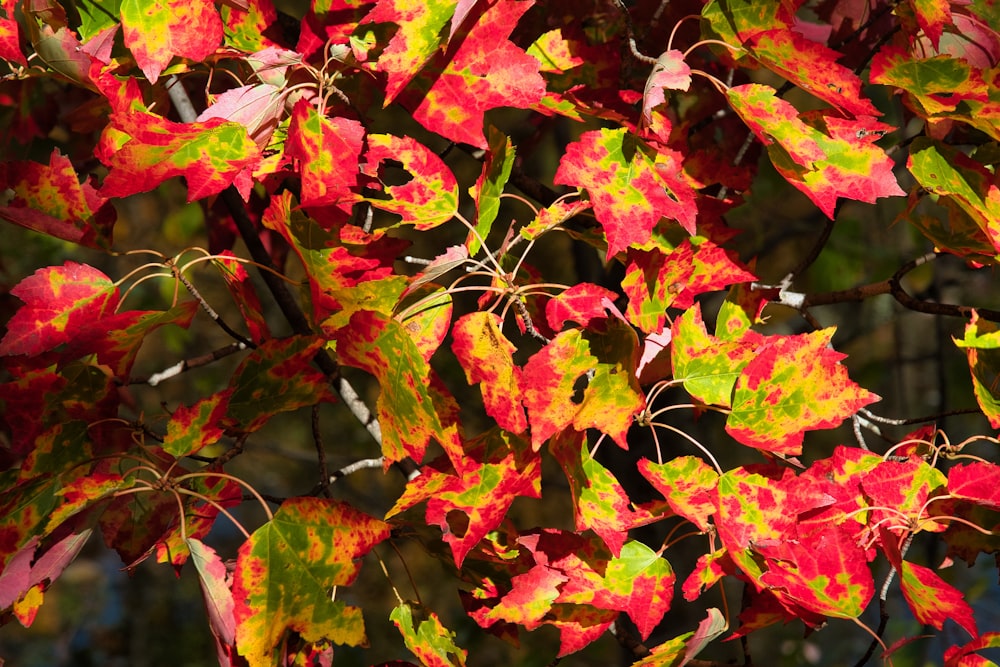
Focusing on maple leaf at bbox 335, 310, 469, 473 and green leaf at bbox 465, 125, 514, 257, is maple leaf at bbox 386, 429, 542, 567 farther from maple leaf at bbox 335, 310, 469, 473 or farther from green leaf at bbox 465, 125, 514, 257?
green leaf at bbox 465, 125, 514, 257

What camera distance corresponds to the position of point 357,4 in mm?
679

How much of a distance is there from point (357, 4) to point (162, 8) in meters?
0.14

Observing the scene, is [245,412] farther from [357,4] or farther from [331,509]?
[357,4]

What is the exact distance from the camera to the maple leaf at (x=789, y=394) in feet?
2.02

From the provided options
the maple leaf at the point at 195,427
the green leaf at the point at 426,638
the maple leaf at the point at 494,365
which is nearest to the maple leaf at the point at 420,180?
the maple leaf at the point at 494,365

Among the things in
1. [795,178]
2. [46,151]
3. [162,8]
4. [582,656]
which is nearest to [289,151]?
[162,8]

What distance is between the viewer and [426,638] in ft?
2.34

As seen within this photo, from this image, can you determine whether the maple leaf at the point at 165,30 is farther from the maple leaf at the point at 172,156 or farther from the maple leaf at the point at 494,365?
the maple leaf at the point at 494,365

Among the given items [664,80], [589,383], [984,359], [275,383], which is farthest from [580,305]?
[984,359]

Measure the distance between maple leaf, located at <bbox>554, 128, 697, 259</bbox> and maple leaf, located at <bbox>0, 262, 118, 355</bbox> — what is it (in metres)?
0.40

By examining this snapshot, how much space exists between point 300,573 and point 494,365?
0.69 feet

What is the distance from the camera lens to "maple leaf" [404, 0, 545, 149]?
0.62 meters

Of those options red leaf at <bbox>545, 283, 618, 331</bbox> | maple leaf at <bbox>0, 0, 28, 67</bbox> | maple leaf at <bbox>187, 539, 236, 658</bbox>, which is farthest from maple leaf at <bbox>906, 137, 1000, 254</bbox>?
maple leaf at <bbox>0, 0, 28, 67</bbox>

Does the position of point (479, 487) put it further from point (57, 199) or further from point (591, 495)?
point (57, 199)
